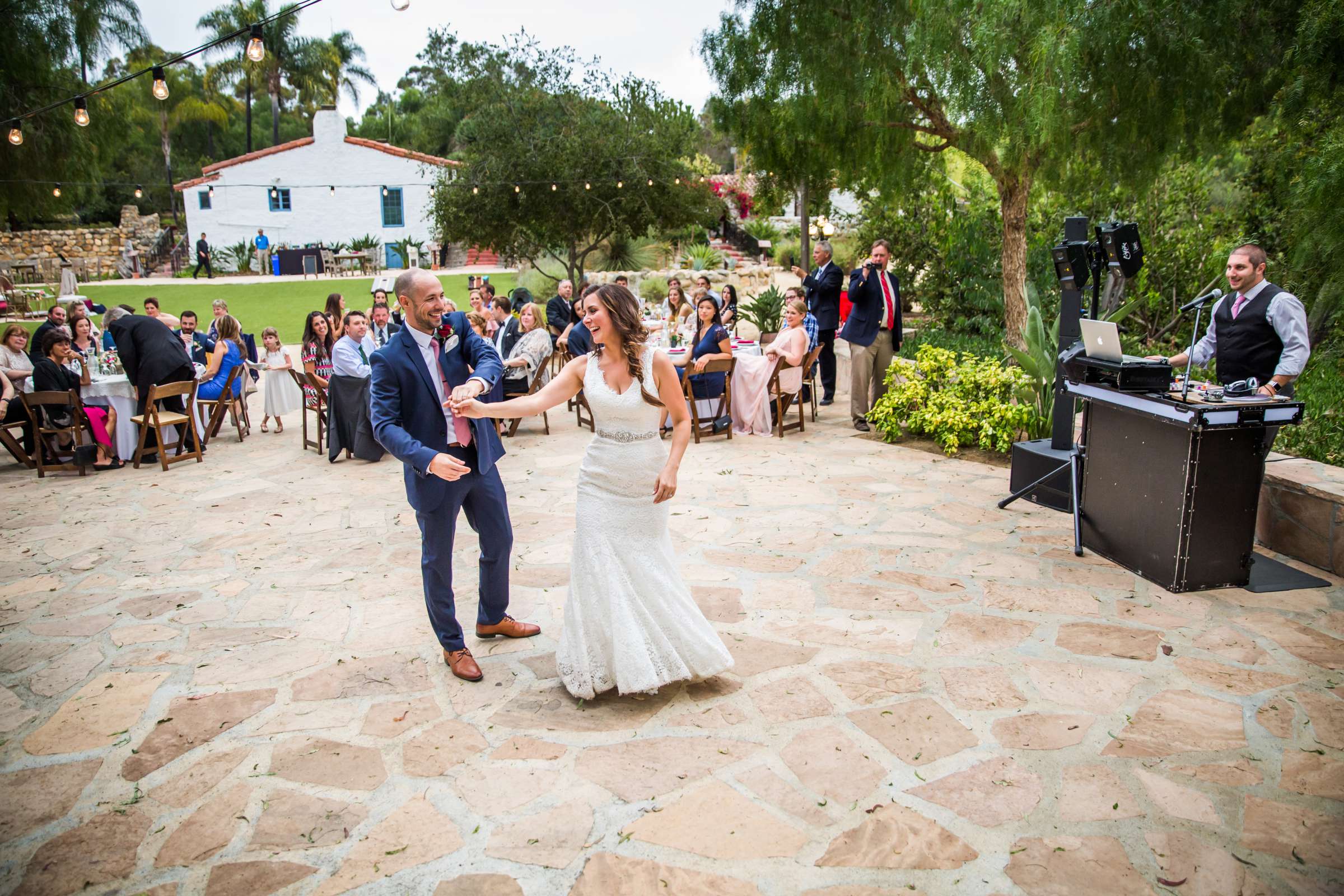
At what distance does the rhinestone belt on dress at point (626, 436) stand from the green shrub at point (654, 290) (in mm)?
16289

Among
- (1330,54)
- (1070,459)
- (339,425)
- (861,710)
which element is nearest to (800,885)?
(861,710)

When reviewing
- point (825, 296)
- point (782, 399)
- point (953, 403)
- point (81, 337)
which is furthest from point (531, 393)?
point (81, 337)

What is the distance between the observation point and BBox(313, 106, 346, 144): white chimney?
36750 mm

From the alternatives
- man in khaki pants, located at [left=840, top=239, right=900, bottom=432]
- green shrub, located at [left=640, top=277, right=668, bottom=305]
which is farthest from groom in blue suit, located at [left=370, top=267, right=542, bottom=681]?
green shrub, located at [left=640, top=277, right=668, bottom=305]

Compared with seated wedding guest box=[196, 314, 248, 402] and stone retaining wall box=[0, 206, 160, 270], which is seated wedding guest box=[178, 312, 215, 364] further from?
stone retaining wall box=[0, 206, 160, 270]

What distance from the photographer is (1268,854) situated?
9.30 feet

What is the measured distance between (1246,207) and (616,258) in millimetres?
15245

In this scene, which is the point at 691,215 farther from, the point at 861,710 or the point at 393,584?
the point at 861,710

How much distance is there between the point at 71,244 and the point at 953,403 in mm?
38464

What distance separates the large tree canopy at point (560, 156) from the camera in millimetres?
17406

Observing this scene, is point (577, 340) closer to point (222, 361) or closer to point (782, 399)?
point (782, 399)

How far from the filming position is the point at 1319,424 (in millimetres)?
6945

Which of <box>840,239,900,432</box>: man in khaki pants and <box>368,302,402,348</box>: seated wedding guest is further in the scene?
<box>368,302,402,348</box>: seated wedding guest

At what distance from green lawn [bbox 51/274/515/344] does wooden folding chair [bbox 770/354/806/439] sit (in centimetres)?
1181
